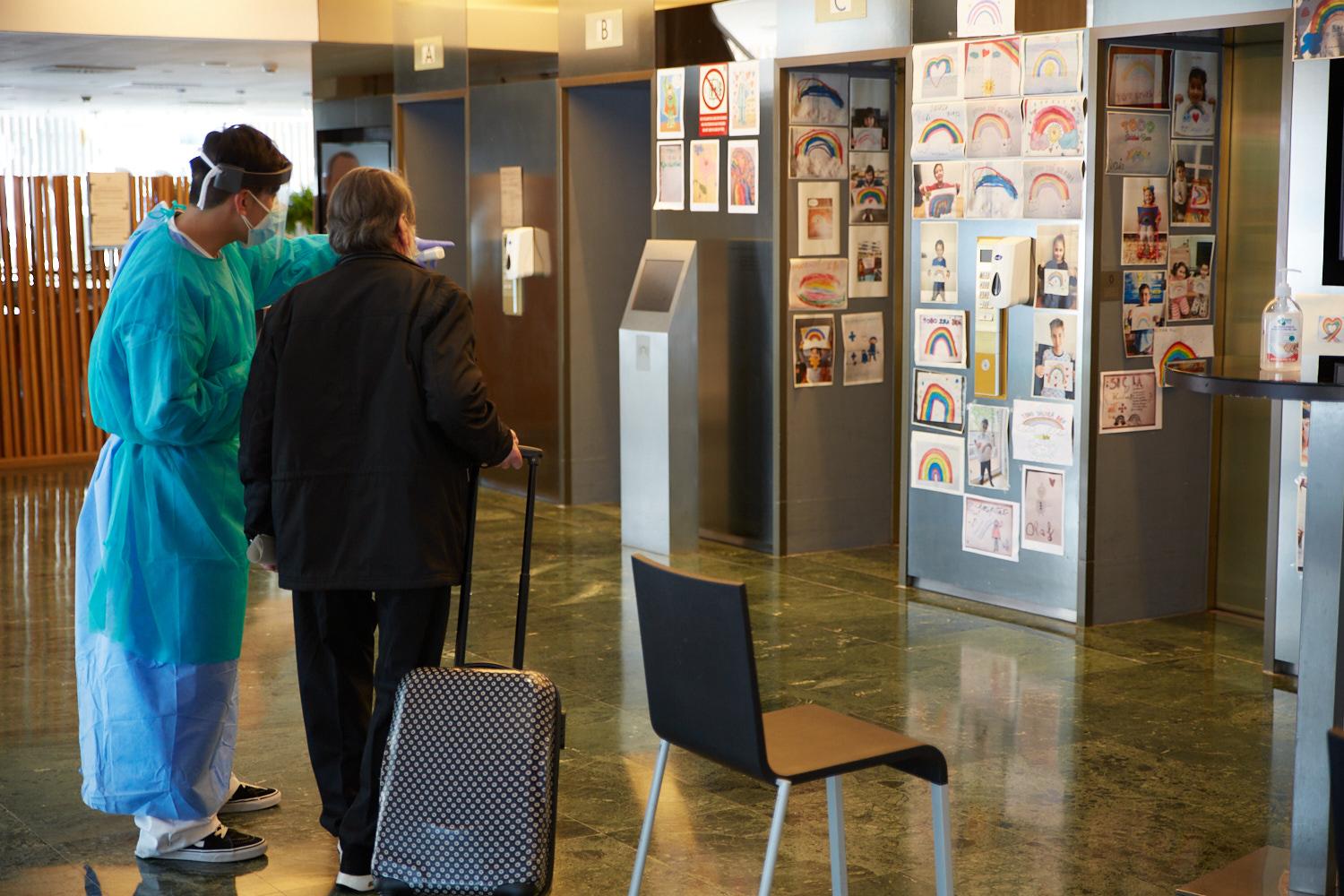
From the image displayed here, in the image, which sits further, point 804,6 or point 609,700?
point 804,6

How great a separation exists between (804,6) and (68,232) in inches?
220

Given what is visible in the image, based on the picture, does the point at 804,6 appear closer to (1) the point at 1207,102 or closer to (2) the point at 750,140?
(2) the point at 750,140

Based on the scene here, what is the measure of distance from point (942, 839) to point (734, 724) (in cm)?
47

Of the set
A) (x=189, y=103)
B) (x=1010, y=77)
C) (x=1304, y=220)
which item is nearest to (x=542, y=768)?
(x=1304, y=220)

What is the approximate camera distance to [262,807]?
3947 millimetres

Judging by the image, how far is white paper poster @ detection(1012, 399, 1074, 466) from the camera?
18.7 ft

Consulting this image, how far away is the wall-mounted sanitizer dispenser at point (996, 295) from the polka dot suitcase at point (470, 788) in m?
3.24

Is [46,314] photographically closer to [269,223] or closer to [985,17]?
[985,17]

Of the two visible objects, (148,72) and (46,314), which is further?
(148,72)

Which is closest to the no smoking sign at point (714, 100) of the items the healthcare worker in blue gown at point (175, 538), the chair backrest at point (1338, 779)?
the healthcare worker in blue gown at point (175, 538)

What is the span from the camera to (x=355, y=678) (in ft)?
11.2

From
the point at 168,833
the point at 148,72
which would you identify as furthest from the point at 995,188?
the point at 148,72

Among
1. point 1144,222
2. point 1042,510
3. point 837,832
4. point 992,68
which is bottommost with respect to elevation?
point 837,832

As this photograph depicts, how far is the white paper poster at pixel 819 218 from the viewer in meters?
6.85
